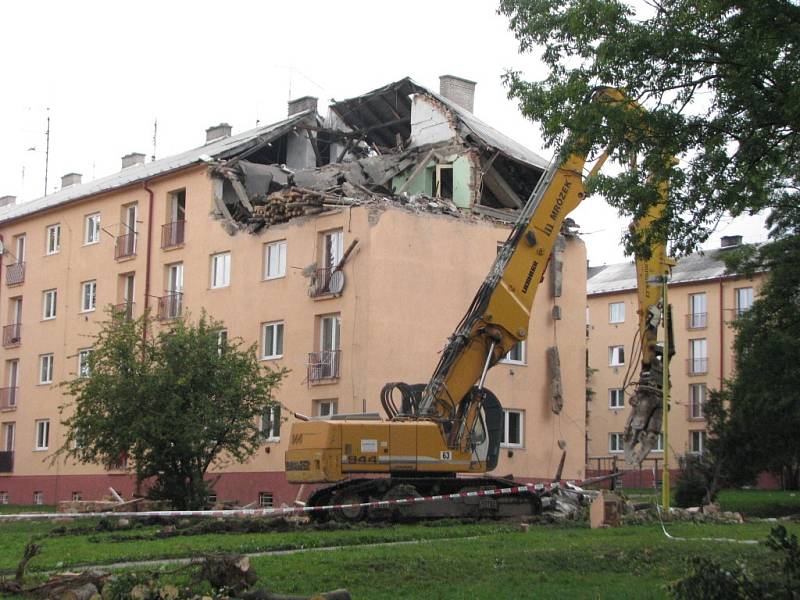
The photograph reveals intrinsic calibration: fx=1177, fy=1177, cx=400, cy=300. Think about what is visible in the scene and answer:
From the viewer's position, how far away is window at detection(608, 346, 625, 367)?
6444 centimetres

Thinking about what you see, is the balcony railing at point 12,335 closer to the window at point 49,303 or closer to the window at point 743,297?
the window at point 49,303

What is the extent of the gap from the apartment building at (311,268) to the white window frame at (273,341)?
0.21ft

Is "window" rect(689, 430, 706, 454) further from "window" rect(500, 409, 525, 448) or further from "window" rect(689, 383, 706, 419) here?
"window" rect(500, 409, 525, 448)

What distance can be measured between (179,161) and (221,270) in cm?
529

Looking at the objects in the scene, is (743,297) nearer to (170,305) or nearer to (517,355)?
(517,355)

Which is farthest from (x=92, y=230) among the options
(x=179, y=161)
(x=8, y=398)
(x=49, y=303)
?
(x=8, y=398)

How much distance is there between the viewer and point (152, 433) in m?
26.2

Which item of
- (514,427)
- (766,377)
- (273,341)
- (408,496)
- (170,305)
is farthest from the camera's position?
(170,305)

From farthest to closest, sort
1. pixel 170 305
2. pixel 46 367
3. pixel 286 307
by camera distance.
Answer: pixel 46 367 < pixel 170 305 < pixel 286 307

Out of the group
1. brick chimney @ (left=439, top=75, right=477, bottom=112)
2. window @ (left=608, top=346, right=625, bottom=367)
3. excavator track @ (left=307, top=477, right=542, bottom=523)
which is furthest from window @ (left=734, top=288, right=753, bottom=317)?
excavator track @ (left=307, top=477, right=542, bottom=523)

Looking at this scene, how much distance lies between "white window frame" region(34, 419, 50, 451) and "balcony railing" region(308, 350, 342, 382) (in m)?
14.6

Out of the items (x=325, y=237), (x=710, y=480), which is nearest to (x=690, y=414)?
(x=710, y=480)

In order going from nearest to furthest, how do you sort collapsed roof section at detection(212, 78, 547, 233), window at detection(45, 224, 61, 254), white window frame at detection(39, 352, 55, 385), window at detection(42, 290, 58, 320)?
collapsed roof section at detection(212, 78, 547, 233)
white window frame at detection(39, 352, 55, 385)
window at detection(42, 290, 58, 320)
window at detection(45, 224, 61, 254)

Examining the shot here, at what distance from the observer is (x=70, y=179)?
58125 millimetres
